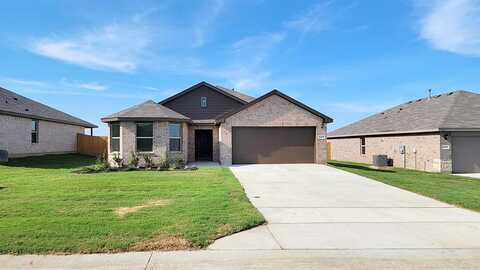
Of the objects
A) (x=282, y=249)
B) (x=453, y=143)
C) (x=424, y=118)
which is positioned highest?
(x=424, y=118)

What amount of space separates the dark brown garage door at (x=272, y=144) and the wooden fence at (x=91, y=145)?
46.9ft

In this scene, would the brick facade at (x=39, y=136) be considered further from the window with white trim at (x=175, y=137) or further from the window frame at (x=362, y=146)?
the window frame at (x=362, y=146)

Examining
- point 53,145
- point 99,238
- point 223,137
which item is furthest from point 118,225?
point 53,145

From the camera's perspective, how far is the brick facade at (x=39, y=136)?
20742mm

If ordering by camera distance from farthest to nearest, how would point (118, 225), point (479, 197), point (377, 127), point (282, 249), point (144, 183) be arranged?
point (377, 127)
point (144, 183)
point (479, 197)
point (118, 225)
point (282, 249)

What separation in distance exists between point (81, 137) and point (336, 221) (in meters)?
28.3

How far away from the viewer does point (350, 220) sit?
7625 millimetres

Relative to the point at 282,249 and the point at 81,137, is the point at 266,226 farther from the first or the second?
the point at 81,137

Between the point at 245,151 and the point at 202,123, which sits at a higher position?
the point at 202,123

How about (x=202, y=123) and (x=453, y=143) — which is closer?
(x=453, y=143)

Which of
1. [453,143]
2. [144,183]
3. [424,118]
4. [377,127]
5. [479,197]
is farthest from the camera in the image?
[377,127]

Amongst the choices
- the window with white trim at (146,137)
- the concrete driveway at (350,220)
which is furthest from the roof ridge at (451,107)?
the window with white trim at (146,137)

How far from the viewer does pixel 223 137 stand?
2031cm

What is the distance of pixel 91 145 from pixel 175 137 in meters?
13.7
